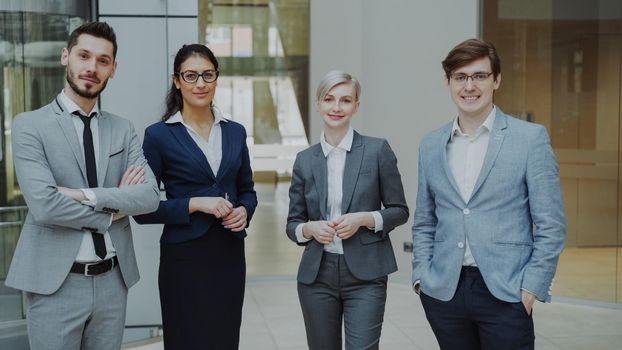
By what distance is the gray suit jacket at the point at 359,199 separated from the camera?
356 centimetres

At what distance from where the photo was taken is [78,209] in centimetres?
288

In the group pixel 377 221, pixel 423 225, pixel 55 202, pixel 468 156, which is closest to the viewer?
pixel 55 202

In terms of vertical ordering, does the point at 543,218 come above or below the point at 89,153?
below

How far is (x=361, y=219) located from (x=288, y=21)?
640 centimetres

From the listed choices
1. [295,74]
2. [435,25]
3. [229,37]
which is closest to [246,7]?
[229,37]

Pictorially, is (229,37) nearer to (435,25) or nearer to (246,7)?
(246,7)

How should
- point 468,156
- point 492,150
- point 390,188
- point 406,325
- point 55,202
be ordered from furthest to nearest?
point 406,325 < point 390,188 < point 468,156 < point 492,150 < point 55,202

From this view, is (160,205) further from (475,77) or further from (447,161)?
(475,77)

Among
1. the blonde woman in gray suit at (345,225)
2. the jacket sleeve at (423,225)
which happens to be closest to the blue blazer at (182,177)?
the blonde woman in gray suit at (345,225)

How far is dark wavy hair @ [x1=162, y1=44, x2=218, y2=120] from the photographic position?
3588 millimetres

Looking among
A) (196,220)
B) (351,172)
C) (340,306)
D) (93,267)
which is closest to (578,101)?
(351,172)

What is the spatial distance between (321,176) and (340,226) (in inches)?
11.7

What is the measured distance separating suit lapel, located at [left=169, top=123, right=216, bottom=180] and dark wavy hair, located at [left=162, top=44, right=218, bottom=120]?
0.40ft

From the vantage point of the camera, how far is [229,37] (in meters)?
9.49
